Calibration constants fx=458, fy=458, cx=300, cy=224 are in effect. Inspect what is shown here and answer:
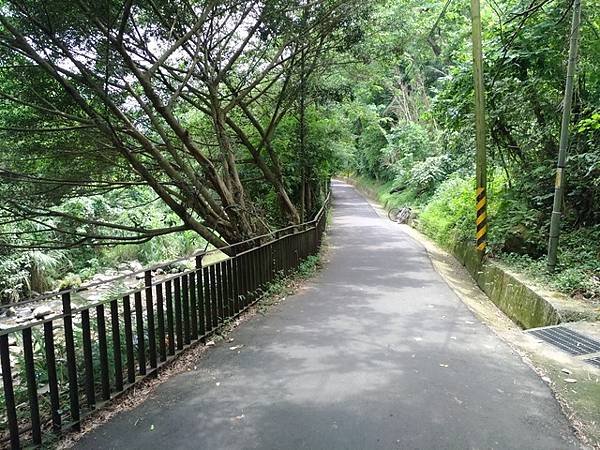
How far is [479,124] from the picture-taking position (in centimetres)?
1004

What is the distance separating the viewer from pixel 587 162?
7.95 m

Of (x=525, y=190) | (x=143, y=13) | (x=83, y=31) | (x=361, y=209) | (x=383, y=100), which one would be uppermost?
(x=383, y=100)

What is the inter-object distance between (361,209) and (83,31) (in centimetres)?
2297

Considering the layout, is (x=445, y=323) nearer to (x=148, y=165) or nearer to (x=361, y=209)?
(x=148, y=165)

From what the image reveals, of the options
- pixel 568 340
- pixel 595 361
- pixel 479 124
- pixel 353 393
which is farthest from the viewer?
pixel 479 124

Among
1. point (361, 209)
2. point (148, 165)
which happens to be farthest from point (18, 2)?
point (361, 209)

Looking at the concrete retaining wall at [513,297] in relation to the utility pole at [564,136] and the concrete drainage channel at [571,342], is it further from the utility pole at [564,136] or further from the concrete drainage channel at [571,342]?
the utility pole at [564,136]

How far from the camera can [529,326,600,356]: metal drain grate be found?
4.82 m

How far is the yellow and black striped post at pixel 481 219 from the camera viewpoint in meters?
9.93

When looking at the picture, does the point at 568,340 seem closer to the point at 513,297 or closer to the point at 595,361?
the point at 595,361

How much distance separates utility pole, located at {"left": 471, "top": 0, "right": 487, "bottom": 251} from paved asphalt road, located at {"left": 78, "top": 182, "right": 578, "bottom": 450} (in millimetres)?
3955

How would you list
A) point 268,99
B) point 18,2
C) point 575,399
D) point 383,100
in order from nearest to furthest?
point 575,399 → point 18,2 → point 268,99 → point 383,100

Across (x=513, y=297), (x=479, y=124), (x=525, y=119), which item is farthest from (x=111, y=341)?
(x=525, y=119)

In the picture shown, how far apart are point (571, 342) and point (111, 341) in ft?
16.5
